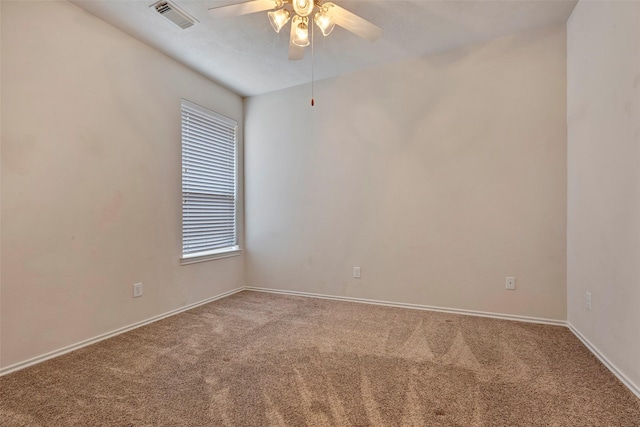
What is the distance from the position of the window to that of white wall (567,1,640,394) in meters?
3.59

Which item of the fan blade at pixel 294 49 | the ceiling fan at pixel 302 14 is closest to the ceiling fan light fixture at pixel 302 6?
the ceiling fan at pixel 302 14

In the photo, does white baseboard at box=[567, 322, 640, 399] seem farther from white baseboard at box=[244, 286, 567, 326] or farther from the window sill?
the window sill

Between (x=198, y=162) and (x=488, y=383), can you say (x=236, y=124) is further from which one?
(x=488, y=383)

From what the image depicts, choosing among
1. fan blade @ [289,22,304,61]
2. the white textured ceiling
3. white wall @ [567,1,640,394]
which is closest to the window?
the white textured ceiling

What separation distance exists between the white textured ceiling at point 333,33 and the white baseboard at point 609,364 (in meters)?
2.62

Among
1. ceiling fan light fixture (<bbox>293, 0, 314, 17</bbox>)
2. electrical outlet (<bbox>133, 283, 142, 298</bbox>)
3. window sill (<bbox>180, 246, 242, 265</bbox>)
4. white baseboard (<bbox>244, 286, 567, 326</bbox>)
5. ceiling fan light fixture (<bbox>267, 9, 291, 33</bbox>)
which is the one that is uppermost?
ceiling fan light fixture (<bbox>293, 0, 314, 17</bbox>)

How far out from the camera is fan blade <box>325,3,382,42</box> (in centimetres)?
193

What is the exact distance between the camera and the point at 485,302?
301cm

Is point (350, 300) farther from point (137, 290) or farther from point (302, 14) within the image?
point (302, 14)

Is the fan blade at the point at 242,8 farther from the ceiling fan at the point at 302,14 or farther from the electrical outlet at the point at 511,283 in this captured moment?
the electrical outlet at the point at 511,283

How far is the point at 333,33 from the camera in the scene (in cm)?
278

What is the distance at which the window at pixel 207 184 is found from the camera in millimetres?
3434

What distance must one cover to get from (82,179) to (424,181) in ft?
10.1

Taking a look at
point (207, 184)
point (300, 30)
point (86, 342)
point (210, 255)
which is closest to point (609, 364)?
point (300, 30)
